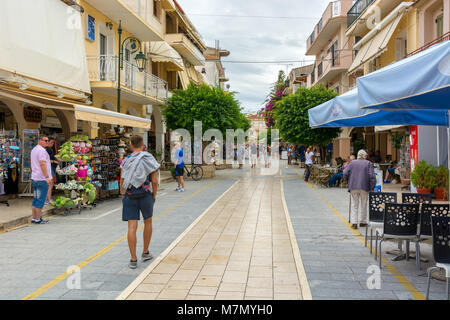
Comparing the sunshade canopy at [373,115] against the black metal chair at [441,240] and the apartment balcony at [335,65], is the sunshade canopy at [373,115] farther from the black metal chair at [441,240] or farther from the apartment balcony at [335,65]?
the apartment balcony at [335,65]

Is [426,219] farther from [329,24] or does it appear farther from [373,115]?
[329,24]

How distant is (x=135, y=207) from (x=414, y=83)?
3908 millimetres

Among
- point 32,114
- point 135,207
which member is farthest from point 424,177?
point 32,114

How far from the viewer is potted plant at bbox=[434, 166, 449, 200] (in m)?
12.6

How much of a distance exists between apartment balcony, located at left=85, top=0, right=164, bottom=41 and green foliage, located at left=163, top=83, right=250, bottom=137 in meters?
3.46

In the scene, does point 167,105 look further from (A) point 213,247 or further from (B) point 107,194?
(A) point 213,247

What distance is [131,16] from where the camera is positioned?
17516 mm

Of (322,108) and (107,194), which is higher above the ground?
(322,108)

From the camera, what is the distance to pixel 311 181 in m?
19.8

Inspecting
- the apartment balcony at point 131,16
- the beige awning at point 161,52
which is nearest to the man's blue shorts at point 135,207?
the apartment balcony at point 131,16

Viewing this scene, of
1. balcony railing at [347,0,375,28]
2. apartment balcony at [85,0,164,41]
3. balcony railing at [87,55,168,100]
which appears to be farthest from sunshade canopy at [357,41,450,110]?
balcony railing at [347,0,375,28]

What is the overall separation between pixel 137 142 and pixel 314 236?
3979 mm
